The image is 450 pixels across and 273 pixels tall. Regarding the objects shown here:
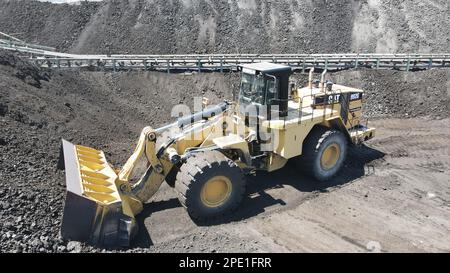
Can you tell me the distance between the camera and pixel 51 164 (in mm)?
9258

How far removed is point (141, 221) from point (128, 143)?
505 cm

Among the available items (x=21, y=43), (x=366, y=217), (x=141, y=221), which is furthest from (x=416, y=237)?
(x=21, y=43)

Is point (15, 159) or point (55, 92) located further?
point (55, 92)

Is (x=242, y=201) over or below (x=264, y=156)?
below

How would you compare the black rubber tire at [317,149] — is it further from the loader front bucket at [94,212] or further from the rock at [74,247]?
the rock at [74,247]

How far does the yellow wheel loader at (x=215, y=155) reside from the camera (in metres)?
7.09

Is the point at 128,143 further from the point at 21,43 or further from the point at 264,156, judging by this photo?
the point at 21,43

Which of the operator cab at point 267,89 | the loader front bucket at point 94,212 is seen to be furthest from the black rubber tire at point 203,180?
the operator cab at point 267,89

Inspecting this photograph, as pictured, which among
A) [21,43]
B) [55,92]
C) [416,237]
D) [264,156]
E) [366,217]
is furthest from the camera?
[21,43]

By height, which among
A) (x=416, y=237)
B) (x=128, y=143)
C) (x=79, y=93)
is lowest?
(x=416, y=237)

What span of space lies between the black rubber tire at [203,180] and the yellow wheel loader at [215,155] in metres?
0.02

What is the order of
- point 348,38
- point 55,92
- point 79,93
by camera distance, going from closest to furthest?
point 55,92 < point 79,93 < point 348,38

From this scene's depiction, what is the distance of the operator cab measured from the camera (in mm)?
8609

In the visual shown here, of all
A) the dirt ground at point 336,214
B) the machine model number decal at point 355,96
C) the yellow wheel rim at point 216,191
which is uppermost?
the machine model number decal at point 355,96
